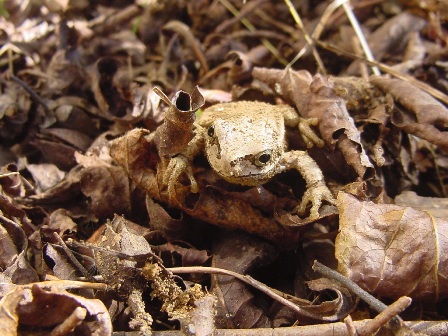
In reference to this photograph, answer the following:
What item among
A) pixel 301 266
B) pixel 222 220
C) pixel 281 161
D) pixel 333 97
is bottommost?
pixel 301 266

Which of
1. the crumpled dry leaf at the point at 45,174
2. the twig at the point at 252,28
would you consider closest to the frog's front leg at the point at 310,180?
the crumpled dry leaf at the point at 45,174

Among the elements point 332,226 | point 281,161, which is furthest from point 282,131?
point 332,226

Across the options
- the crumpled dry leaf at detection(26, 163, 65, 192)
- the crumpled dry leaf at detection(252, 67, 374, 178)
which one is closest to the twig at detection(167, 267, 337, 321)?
the crumpled dry leaf at detection(252, 67, 374, 178)

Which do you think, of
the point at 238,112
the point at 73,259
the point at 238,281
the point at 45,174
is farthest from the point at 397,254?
the point at 45,174

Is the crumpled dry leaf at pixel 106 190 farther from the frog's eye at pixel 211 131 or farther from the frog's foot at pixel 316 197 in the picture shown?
the frog's foot at pixel 316 197

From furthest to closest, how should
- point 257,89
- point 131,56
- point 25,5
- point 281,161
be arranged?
point 25,5, point 131,56, point 257,89, point 281,161

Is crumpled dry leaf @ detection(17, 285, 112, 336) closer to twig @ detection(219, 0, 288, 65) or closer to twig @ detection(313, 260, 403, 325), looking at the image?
twig @ detection(313, 260, 403, 325)

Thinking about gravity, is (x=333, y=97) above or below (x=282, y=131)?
above

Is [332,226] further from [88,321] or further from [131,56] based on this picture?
[131,56]

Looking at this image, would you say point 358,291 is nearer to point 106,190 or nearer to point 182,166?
point 182,166
